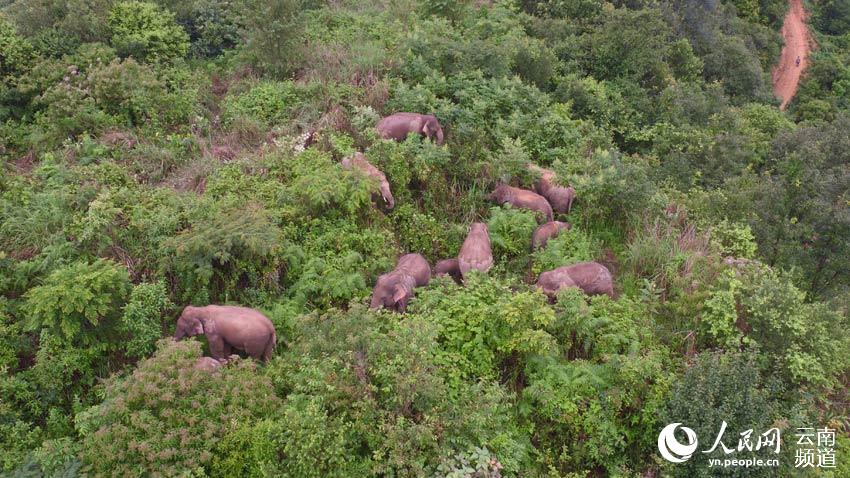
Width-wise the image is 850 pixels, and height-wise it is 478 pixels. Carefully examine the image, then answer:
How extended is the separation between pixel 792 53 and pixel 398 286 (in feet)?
121

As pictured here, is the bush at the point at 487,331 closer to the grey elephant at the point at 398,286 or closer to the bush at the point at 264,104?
the grey elephant at the point at 398,286

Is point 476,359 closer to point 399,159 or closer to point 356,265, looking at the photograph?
point 356,265

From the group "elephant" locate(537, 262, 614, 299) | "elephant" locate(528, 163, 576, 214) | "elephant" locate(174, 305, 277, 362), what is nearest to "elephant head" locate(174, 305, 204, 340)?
"elephant" locate(174, 305, 277, 362)

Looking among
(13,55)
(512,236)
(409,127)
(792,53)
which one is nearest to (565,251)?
(512,236)

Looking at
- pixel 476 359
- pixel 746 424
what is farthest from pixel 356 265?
pixel 746 424

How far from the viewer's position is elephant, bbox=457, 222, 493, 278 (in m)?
7.82

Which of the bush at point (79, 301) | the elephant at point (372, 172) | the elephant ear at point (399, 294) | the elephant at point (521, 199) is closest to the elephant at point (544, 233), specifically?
the elephant at point (521, 199)

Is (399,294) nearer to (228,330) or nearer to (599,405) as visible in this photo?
(228,330)

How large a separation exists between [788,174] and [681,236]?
6.11 m

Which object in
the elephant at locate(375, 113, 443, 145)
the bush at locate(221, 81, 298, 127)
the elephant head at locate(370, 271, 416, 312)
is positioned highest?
the elephant at locate(375, 113, 443, 145)

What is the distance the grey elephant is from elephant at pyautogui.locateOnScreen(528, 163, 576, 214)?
285 cm

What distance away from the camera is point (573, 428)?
6.12 m

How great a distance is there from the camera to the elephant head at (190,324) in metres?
6.56

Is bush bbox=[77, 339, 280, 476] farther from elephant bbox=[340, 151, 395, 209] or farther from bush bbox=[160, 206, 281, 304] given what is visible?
elephant bbox=[340, 151, 395, 209]
